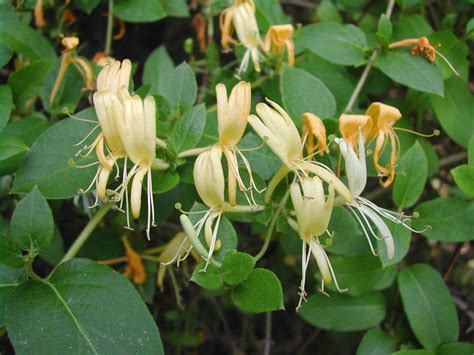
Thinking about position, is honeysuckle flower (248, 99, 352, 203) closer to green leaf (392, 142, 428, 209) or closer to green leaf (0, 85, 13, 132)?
green leaf (392, 142, 428, 209)

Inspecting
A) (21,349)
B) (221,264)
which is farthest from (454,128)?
(21,349)

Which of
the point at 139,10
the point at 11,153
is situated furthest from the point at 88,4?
the point at 11,153

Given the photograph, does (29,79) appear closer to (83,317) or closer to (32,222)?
(32,222)

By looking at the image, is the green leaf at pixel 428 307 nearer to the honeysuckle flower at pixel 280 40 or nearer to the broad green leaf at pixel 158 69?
the honeysuckle flower at pixel 280 40

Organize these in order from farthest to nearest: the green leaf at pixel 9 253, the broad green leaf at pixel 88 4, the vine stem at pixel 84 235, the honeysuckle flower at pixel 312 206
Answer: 1. the broad green leaf at pixel 88 4
2. the vine stem at pixel 84 235
3. the green leaf at pixel 9 253
4. the honeysuckle flower at pixel 312 206

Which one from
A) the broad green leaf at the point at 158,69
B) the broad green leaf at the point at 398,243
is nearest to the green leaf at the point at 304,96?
the broad green leaf at the point at 398,243

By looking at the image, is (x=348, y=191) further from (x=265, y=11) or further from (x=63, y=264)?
(x=265, y=11)

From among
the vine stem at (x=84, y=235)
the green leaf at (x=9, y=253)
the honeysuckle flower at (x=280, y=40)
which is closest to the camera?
the green leaf at (x=9, y=253)

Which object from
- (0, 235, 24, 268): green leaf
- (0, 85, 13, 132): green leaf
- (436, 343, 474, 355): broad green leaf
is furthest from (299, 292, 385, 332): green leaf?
(0, 85, 13, 132): green leaf
